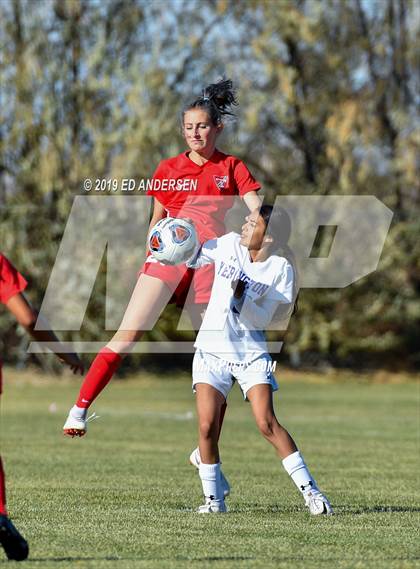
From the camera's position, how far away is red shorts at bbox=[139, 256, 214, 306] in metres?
7.48

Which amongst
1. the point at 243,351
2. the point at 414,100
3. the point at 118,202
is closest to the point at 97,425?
the point at 243,351

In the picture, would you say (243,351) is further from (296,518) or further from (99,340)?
(99,340)

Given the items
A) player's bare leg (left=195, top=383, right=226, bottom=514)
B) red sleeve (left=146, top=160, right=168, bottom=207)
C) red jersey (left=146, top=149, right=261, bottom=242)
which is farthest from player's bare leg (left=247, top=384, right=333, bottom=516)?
red sleeve (left=146, top=160, right=168, bottom=207)

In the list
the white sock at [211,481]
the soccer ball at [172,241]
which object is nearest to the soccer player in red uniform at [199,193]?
the soccer ball at [172,241]

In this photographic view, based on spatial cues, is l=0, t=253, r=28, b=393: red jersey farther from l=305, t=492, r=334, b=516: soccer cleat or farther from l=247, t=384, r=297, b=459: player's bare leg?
l=305, t=492, r=334, b=516: soccer cleat

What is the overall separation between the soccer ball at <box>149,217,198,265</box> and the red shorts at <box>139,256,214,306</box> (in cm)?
7

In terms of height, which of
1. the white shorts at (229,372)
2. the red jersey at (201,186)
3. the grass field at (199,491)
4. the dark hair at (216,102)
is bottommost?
the grass field at (199,491)

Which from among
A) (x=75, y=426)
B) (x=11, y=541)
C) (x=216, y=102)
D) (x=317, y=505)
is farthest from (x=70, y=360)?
(x=216, y=102)

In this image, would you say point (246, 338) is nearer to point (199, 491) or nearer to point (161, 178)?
point (161, 178)

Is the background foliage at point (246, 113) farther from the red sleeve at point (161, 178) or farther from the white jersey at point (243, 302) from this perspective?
the white jersey at point (243, 302)

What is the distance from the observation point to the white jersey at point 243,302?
7414 millimetres

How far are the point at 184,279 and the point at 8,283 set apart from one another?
7.89ft

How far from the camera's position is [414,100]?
102 ft

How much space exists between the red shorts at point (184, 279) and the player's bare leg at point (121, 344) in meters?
0.05
